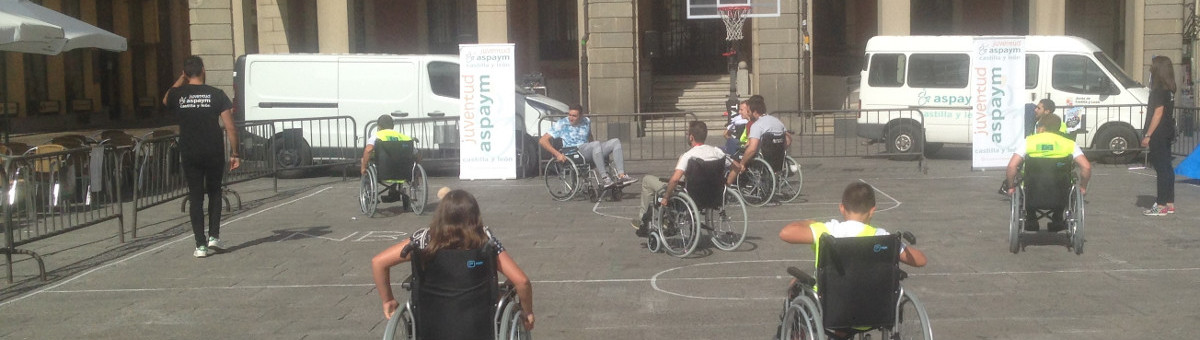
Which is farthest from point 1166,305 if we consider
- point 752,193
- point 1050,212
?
point 752,193

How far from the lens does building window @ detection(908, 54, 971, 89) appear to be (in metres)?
20.9

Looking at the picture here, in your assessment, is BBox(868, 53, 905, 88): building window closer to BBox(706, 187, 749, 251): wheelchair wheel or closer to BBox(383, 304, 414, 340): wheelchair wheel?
BBox(706, 187, 749, 251): wheelchair wheel

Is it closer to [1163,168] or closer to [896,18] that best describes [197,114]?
[1163,168]

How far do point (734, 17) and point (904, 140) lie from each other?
565 cm

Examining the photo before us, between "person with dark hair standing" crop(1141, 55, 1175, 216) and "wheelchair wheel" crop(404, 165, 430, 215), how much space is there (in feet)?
23.0

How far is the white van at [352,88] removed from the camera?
19422 millimetres

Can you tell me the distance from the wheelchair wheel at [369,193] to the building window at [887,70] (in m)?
10.2

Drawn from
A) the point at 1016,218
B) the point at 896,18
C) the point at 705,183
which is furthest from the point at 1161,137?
the point at 896,18

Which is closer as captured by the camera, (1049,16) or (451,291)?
(451,291)

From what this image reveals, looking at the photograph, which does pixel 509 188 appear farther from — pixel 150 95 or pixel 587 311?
pixel 150 95

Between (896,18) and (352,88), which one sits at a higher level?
(896,18)

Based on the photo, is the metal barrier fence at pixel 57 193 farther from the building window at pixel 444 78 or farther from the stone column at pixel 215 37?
the stone column at pixel 215 37

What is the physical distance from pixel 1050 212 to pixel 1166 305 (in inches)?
101

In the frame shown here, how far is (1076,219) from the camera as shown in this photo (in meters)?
10.6
